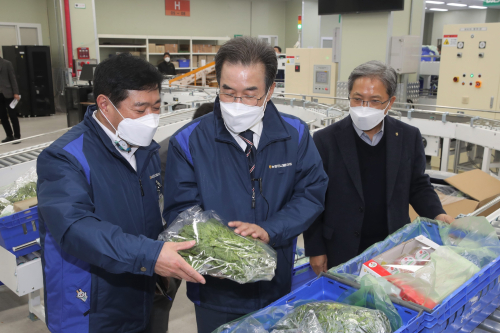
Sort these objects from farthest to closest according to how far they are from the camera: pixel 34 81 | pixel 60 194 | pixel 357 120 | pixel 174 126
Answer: pixel 34 81 → pixel 174 126 → pixel 357 120 → pixel 60 194

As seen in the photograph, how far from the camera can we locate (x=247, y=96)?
1.50 metres

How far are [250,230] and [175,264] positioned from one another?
256mm

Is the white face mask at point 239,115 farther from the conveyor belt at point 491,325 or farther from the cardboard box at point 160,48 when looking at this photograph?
the cardboard box at point 160,48

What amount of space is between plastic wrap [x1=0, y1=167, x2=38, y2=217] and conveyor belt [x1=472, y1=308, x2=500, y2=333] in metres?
2.52

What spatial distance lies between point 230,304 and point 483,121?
12.5 feet

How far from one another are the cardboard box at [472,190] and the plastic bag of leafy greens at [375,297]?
80.9 inches

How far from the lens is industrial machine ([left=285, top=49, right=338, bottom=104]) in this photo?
6.75 metres

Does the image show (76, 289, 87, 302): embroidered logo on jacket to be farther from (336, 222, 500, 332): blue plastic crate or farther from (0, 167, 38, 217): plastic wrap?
(0, 167, 38, 217): plastic wrap

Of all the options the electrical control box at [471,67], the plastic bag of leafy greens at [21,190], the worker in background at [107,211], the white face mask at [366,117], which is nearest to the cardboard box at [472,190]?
the white face mask at [366,117]

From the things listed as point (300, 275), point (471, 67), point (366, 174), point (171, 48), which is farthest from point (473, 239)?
point (171, 48)

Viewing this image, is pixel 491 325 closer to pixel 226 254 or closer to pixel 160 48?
pixel 226 254

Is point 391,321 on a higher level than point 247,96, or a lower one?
lower

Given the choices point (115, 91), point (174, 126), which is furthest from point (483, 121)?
point (115, 91)

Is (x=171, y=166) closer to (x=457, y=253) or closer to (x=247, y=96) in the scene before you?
(x=247, y=96)
